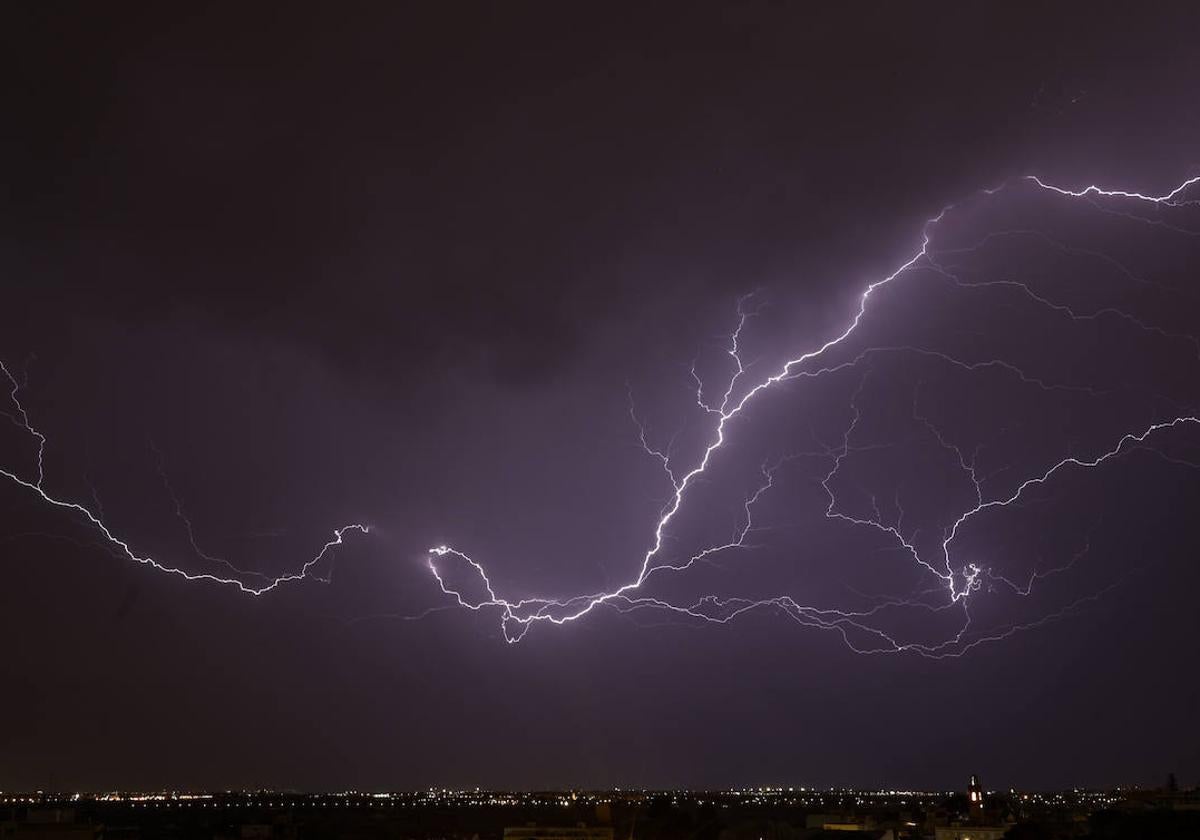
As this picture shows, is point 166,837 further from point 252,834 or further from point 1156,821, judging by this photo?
point 1156,821

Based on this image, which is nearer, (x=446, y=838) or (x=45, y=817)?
(x=45, y=817)

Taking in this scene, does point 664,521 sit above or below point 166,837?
above

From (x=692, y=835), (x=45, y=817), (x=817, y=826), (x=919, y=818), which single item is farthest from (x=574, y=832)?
(x=919, y=818)

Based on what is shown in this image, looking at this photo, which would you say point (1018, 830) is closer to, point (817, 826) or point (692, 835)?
point (692, 835)

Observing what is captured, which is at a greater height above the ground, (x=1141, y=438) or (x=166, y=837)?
(x=1141, y=438)

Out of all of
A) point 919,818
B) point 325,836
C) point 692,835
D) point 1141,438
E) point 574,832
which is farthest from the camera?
point 919,818

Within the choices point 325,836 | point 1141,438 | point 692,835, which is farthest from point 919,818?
point 1141,438

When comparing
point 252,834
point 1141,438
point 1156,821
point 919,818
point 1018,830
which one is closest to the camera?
point 1141,438

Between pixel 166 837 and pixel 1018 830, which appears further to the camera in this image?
pixel 166 837

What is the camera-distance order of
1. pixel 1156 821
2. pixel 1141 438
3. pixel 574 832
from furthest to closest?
pixel 574 832 → pixel 1156 821 → pixel 1141 438
